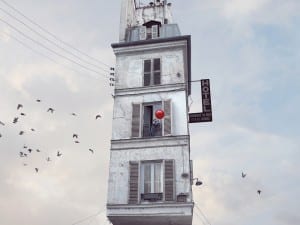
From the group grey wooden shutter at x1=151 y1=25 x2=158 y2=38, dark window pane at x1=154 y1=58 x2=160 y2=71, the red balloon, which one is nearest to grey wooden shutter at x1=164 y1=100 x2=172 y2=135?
the red balloon

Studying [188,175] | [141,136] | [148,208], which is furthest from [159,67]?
[148,208]

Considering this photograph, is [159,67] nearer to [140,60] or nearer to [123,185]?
[140,60]

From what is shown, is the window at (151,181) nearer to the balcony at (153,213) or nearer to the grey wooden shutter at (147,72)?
the balcony at (153,213)

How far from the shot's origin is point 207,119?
1043 inches

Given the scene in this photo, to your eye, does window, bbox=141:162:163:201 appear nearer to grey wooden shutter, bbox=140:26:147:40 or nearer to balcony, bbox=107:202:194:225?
balcony, bbox=107:202:194:225

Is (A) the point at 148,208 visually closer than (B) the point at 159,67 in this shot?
Yes

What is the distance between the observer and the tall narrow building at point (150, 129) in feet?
76.5

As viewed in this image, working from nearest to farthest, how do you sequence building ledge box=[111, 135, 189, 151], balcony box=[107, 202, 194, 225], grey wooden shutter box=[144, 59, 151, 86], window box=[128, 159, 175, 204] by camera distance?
balcony box=[107, 202, 194, 225] → window box=[128, 159, 175, 204] → building ledge box=[111, 135, 189, 151] → grey wooden shutter box=[144, 59, 151, 86]

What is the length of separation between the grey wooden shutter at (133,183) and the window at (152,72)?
5875mm

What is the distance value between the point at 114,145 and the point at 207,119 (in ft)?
20.6

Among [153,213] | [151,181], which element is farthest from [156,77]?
[153,213]

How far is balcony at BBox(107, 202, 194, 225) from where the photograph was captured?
2281 centimetres

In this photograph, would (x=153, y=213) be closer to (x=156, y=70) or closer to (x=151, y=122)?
(x=151, y=122)

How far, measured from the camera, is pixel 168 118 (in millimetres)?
25469
